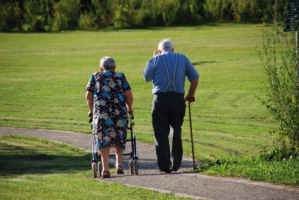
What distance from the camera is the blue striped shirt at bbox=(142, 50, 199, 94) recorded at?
1357 cm

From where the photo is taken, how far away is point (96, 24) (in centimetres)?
6906

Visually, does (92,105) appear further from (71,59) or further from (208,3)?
(208,3)

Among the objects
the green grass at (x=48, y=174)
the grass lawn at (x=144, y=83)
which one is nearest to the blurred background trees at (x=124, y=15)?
the grass lawn at (x=144, y=83)

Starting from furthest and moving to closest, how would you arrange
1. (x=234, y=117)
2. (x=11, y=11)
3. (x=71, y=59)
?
(x=11, y=11) < (x=71, y=59) < (x=234, y=117)

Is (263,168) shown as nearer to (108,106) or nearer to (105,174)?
(105,174)

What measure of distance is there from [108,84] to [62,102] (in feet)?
52.6

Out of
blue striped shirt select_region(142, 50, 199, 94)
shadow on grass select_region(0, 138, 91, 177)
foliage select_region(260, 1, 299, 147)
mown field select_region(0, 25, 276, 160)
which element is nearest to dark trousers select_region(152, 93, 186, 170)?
blue striped shirt select_region(142, 50, 199, 94)

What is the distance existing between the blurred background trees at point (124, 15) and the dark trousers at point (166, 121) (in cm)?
5277

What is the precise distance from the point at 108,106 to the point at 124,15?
55277 mm

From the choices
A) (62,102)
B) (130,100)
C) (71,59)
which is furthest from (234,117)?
(71,59)

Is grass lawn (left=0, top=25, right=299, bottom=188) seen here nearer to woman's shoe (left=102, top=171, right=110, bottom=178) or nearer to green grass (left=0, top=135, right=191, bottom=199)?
woman's shoe (left=102, top=171, right=110, bottom=178)

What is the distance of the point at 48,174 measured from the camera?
14055mm

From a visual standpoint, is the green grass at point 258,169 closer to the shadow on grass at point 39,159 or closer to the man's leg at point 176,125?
the man's leg at point 176,125

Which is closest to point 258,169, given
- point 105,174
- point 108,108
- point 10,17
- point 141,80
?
point 105,174
